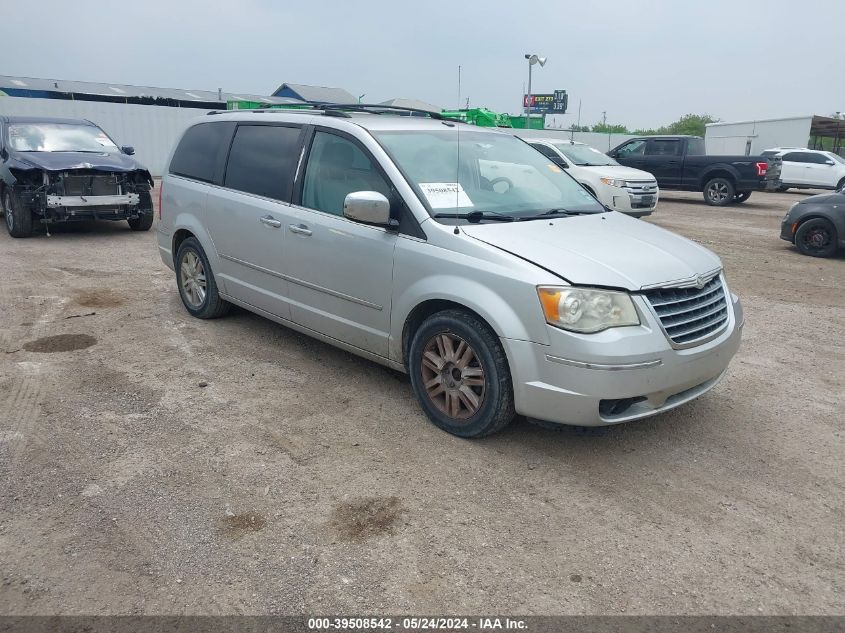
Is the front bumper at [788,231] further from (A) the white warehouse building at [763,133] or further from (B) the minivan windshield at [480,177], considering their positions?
(A) the white warehouse building at [763,133]

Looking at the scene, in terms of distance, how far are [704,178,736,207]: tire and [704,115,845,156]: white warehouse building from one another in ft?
38.2

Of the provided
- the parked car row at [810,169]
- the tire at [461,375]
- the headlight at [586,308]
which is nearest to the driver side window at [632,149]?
the parked car row at [810,169]

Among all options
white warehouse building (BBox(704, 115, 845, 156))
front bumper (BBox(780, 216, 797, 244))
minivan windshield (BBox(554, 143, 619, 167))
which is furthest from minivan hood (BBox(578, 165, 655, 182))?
white warehouse building (BBox(704, 115, 845, 156))

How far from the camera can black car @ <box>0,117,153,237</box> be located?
371 inches

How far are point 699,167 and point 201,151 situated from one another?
15607mm

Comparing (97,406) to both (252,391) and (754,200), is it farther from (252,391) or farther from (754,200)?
(754,200)

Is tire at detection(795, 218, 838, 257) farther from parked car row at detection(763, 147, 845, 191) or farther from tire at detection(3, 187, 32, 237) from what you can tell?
parked car row at detection(763, 147, 845, 191)

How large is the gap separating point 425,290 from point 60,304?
4466 mm

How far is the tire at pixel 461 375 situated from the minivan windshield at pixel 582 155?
11326 millimetres

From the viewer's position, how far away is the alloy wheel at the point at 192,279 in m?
5.95

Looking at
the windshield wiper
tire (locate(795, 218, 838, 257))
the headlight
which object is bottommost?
tire (locate(795, 218, 838, 257))

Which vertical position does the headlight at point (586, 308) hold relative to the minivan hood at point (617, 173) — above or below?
below

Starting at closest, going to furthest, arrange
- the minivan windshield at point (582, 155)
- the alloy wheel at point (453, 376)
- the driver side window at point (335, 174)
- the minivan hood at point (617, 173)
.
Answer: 1. the alloy wheel at point (453, 376)
2. the driver side window at point (335, 174)
3. the minivan hood at point (617, 173)
4. the minivan windshield at point (582, 155)

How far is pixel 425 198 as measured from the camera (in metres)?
4.07
